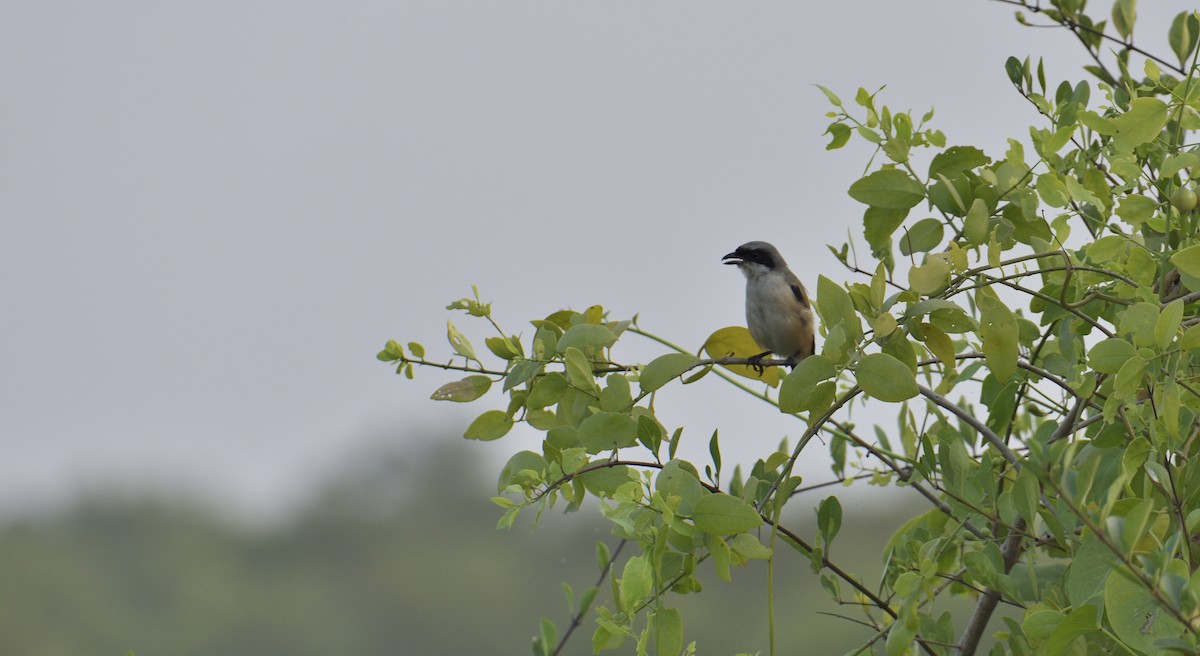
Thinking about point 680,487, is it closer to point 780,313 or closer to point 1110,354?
point 1110,354

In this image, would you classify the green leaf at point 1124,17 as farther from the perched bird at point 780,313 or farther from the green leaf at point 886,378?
the perched bird at point 780,313

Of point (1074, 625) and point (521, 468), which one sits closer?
point (1074, 625)

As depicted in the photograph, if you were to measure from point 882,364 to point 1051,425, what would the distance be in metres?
0.94

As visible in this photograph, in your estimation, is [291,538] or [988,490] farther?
→ [291,538]

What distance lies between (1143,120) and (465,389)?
1.19 meters

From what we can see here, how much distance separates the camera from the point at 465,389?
221 cm

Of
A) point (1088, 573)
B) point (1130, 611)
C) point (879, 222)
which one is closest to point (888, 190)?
point (879, 222)

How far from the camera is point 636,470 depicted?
190 cm

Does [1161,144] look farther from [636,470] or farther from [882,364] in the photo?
[636,470]

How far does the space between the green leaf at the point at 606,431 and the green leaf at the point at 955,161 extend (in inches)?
27.5

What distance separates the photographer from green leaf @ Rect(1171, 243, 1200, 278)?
165 centimetres

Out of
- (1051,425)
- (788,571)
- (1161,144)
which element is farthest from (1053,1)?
(788,571)

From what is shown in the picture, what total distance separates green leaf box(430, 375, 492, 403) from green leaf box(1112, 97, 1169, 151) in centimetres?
113

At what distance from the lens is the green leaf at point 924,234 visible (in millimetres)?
2143
